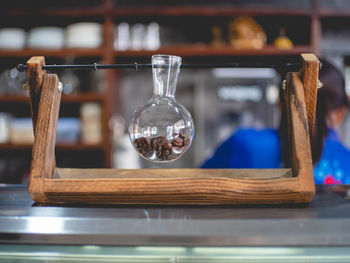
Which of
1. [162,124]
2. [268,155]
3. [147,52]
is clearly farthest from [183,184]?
[147,52]

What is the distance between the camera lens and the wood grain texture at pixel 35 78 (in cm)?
67

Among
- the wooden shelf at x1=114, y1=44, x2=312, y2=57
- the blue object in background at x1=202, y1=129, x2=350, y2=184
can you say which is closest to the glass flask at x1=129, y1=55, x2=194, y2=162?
the blue object in background at x1=202, y1=129, x2=350, y2=184

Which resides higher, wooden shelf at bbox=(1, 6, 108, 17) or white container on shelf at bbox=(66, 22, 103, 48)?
wooden shelf at bbox=(1, 6, 108, 17)

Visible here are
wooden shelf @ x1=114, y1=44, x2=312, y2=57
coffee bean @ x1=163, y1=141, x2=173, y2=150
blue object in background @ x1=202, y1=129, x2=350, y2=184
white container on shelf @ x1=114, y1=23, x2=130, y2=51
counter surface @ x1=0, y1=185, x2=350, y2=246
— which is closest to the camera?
counter surface @ x1=0, y1=185, x2=350, y2=246

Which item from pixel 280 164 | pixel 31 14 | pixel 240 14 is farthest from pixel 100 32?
pixel 280 164

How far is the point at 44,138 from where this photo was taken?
64 centimetres

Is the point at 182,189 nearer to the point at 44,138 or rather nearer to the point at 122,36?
the point at 44,138

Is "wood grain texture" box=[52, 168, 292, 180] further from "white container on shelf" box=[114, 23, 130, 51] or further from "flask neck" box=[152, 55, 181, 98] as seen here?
"white container on shelf" box=[114, 23, 130, 51]

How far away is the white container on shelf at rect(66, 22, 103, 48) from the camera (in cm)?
239

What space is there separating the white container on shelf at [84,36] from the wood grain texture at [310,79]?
76.7 inches

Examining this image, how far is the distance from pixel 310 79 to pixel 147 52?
1.80m

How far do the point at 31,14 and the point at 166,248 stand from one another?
88.7 inches

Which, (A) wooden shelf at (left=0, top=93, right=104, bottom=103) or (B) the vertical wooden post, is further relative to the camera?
(A) wooden shelf at (left=0, top=93, right=104, bottom=103)

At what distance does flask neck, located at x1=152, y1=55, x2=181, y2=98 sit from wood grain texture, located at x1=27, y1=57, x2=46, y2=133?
8.3 inches
